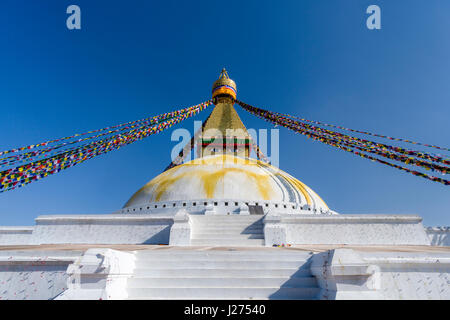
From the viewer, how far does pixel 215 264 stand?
4.02 meters

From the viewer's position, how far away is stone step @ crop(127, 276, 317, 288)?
366 centimetres

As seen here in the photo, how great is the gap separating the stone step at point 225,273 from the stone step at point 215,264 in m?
0.08

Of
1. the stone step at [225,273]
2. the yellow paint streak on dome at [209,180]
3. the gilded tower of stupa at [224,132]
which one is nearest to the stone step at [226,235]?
the yellow paint streak on dome at [209,180]

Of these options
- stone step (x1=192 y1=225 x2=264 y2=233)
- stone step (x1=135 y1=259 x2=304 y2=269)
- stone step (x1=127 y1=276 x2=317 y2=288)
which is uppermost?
stone step (x1=192 y1=225 x2=264 y2=233)

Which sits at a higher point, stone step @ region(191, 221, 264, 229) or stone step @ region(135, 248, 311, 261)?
stone step @ region(191, 221, 264, 229)

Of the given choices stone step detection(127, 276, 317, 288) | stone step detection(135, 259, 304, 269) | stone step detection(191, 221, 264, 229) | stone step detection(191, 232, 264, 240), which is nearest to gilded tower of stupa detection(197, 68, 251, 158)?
stone step detection(191, 221, 264, 229)

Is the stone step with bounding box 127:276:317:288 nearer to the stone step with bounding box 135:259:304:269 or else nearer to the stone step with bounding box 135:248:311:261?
the stone step with bounding box 135:259:304:269

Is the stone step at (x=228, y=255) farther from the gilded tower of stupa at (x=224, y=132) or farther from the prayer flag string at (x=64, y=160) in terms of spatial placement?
the gilded tower of stupa at (x=224, y=132)

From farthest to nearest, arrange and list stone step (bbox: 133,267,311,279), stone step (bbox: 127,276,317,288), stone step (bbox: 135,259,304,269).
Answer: stone step (bbox: 135,259,304,269) < stone step (bbox: 133,267,311,279) < stone step (bbox: 127,276,317,288)

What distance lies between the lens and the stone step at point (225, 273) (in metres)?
3.83

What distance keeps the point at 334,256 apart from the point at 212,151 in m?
13.9
